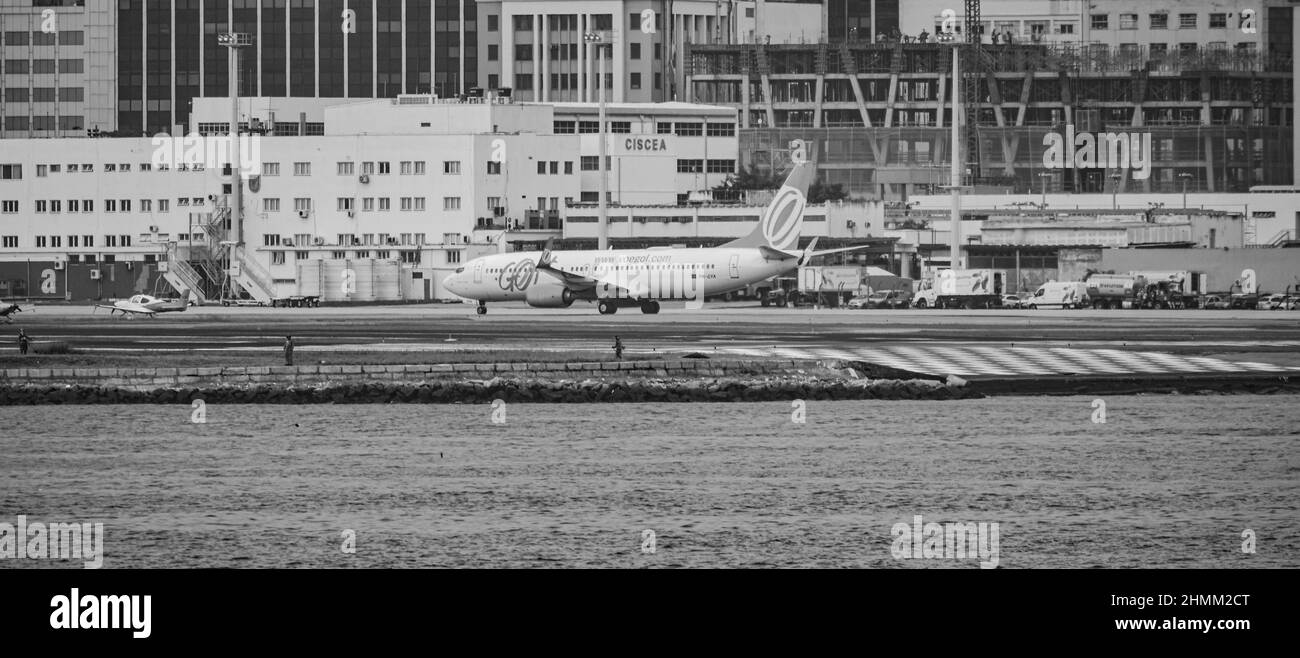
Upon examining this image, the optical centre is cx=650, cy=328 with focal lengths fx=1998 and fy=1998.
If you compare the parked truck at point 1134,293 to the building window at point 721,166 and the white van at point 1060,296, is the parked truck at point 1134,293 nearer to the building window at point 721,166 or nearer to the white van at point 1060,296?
the white van at point 1060,296

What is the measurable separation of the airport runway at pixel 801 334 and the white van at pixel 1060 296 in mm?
10195

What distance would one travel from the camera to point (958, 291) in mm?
128750

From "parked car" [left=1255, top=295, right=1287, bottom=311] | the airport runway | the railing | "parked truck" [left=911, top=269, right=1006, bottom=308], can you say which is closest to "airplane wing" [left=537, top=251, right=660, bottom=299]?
the airport runway

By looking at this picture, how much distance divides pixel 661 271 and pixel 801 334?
28418 mm

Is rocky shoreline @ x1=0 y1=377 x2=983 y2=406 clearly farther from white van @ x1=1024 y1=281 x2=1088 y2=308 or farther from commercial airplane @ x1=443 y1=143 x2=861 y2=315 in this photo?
white van @ x1=1024 y1=281 x2=1088 y2=308

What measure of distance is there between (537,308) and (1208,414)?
68.8 metres

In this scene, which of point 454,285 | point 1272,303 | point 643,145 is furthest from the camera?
point 643,145

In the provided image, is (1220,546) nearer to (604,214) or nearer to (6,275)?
(604,214)

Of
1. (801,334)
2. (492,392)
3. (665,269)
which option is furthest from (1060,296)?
(492,392)

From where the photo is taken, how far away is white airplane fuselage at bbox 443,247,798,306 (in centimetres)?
11056

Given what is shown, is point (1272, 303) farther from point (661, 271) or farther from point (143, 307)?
point (143, 307)

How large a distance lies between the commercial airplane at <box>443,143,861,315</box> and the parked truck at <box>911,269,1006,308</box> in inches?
638

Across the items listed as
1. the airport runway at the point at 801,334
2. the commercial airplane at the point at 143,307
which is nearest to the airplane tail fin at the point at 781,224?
the airport runway at the point at 801,334
